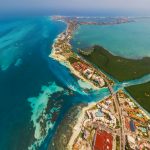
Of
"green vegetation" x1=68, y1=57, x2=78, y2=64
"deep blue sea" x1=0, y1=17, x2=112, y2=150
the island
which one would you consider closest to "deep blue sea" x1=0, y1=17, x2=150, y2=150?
"deep blue sea" x1=0, y1=17, x2=112, y2=150

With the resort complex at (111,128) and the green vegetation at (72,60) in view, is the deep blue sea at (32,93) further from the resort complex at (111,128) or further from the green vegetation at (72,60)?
the green vegetation at (72,60)

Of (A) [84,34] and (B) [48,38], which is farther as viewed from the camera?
(A) [84,34]

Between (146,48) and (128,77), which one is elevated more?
(128,77)

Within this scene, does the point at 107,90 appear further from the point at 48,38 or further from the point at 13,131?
the point at 48,38

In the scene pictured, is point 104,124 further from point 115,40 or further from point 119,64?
Answer: point 115,40

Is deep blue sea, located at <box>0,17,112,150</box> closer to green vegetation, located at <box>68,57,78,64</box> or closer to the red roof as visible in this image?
green vegetation, located at <box>68,57,78,64</box>

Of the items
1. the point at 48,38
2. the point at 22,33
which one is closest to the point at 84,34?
the point at 48,38

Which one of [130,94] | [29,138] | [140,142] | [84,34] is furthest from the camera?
[84,34]

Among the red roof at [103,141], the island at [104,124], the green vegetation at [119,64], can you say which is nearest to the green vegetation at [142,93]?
the island at [104,124]
